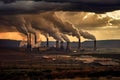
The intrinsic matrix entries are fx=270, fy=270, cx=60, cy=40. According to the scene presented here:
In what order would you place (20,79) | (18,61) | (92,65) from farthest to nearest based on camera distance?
(18,61) < (92,65) < (20,79)

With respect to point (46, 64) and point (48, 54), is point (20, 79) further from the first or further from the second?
point (48, 54)

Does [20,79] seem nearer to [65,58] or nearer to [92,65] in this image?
[92,65]

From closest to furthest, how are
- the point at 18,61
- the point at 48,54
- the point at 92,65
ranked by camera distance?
the point at 92,65 → the point at 18,61 → the point at 48,54

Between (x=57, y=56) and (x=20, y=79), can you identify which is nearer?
(x=20, y=79)

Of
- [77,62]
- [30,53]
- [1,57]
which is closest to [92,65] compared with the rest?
[77,62]

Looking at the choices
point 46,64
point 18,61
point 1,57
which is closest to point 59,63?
point 46,64

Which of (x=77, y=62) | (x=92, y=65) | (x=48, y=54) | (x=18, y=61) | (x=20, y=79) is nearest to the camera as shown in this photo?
(x=20, y=79)

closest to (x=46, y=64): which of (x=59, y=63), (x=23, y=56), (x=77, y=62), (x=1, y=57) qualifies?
(x=59, y=63)

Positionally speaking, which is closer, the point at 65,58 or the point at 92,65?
the point at 92,65
